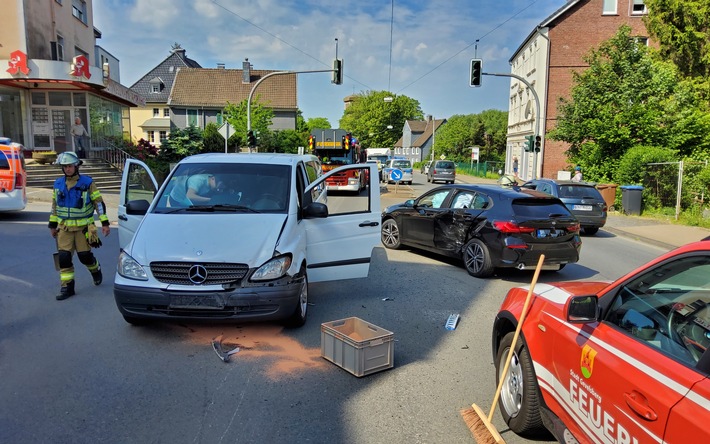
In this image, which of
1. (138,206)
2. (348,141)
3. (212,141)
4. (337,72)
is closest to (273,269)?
(138,206)

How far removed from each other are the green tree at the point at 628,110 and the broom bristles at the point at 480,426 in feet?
71.1

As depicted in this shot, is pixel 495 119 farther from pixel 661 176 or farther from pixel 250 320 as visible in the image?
pixel 250 320

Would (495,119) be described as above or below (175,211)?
above

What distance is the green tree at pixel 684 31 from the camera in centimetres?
2359

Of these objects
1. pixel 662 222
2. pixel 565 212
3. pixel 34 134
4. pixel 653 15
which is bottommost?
pixel 662 222

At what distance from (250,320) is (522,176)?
41.3 m

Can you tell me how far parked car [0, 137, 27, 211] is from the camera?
13250 mm

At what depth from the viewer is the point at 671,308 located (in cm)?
262

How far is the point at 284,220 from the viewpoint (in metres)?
5.91

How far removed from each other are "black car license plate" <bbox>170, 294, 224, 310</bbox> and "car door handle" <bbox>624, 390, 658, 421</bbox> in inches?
145

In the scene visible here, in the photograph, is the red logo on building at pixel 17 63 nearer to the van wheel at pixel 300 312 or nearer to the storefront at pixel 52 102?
the storefront at pixel 52 102

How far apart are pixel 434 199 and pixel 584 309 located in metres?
7.46

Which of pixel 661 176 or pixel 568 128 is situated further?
pixel 568 128

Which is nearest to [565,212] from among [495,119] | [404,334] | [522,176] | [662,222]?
[404,334]
